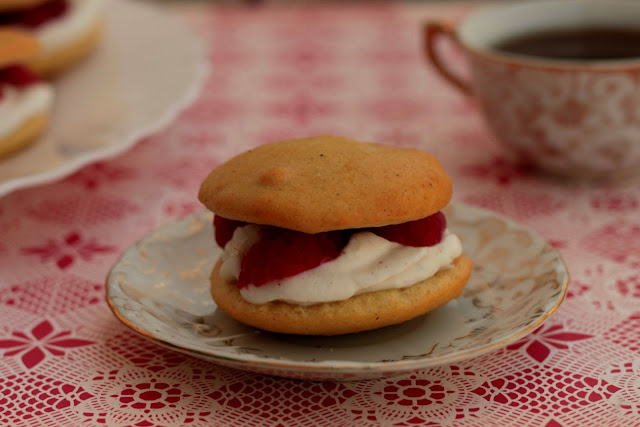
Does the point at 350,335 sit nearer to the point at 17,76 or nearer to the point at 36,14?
the point at 17,76

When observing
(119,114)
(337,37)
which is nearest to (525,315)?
(119,114)

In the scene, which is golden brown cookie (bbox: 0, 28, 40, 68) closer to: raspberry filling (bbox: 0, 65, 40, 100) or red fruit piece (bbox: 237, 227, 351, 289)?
raspberry filling (bbox: 0, 65, 40, 100)

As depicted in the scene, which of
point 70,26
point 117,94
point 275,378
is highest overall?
point 70,26

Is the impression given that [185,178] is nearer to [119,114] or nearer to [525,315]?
[119,114]

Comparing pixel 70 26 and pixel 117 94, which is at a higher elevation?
pixel 70 26

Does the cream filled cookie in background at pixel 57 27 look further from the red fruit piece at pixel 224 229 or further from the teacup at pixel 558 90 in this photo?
the red fruit piece at pixel 224 229

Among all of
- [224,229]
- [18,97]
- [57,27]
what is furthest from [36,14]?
[224,229]

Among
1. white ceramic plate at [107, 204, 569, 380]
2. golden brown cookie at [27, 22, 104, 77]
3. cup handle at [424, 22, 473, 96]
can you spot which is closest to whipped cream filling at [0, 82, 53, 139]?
golden brown cookie at [27, 22, 104, 77]
